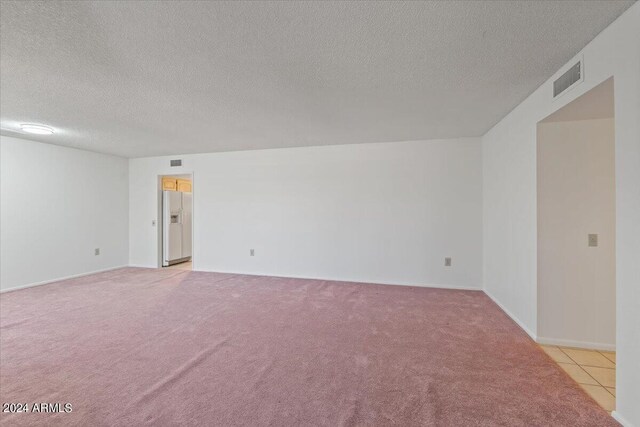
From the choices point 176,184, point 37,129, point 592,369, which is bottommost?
point 592,369

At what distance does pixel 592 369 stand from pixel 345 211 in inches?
133

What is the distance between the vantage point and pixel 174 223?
6.21m

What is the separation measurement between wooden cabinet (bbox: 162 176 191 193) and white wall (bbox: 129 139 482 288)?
375 mm

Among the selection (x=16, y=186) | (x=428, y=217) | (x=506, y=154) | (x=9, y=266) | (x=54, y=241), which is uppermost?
(x=506, y=154)

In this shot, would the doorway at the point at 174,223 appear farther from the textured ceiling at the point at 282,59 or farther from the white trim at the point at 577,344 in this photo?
the white trim at the point at 577,344

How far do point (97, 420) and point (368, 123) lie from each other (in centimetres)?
366

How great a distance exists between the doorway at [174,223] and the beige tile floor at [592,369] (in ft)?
19.7

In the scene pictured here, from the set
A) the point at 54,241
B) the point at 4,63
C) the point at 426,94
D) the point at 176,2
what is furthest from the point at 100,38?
the point at 54,241

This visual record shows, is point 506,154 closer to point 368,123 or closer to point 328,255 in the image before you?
point 368,123

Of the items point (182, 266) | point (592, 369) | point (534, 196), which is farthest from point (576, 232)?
point (182, 266)

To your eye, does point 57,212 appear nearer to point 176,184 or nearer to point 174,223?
point 174,223

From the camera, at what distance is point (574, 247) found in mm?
2469

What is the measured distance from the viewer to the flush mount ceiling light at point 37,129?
141 inches

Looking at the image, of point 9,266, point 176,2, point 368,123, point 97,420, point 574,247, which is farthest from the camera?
point 9,266
